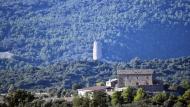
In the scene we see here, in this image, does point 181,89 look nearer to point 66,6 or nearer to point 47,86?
point 47,86

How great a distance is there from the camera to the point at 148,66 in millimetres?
86562

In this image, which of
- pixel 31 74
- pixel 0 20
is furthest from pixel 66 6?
pixel 31 74

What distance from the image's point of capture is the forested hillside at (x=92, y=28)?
433ft

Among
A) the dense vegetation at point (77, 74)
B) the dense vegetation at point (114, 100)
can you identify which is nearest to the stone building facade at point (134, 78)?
the dense vegetation at point (114, 100)

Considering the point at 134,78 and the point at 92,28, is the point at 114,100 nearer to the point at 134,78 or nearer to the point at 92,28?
the point at 134,78

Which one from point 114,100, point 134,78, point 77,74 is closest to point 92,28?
point 77,74

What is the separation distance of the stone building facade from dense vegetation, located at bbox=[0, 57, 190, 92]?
13.7 metres

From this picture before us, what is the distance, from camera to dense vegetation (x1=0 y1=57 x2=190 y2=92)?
→ 81231 mm

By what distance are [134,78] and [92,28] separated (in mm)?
92145

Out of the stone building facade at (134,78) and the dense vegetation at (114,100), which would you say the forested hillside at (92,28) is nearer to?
the stone building facade at (134,78)

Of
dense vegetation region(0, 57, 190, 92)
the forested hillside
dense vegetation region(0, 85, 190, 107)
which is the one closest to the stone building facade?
dense vegetation region(0, 85, 190, 107)

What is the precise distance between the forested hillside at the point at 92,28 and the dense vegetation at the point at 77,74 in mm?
24952

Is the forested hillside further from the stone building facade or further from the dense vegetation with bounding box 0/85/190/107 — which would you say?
the dense vegetation with bounding box 0/85/190/107

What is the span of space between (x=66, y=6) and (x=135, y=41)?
30803 millimetres
